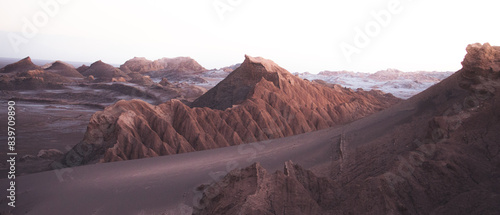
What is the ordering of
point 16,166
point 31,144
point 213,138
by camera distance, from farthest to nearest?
point 31,144 < point 213,138 < point 16,166

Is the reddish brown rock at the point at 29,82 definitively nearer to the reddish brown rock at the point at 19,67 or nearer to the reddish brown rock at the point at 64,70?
the reddish brown rock at the point at 19,67

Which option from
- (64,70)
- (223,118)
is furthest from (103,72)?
(223,118)

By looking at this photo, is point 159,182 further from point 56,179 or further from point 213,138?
point 213,138

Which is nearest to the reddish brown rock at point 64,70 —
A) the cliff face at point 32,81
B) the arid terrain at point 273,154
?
the cliff face at point 32,81

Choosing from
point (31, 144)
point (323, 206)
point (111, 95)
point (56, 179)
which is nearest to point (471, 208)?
point (323, 206)

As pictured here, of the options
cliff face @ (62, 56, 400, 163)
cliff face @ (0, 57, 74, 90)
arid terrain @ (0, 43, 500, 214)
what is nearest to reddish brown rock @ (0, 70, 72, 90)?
cliff face @ (0, 57, 74, 90)
